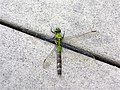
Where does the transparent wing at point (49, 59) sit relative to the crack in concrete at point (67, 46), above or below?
below

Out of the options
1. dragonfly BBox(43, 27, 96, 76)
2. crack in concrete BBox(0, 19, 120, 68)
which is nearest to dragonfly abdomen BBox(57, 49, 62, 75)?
dragonfly BBox(43, 27, 96, 76)

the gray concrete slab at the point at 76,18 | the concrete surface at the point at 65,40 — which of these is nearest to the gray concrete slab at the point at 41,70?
the concrete surface at the point at 65,40

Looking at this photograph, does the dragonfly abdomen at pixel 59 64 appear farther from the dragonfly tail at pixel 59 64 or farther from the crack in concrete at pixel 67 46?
the crack in concrete at pixel 67 46

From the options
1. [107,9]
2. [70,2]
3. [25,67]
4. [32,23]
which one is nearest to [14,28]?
[32,23]

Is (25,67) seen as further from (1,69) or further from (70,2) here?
(70,2)

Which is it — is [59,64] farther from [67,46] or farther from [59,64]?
[67,46]

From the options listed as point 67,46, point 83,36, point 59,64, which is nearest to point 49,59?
point 59,64
